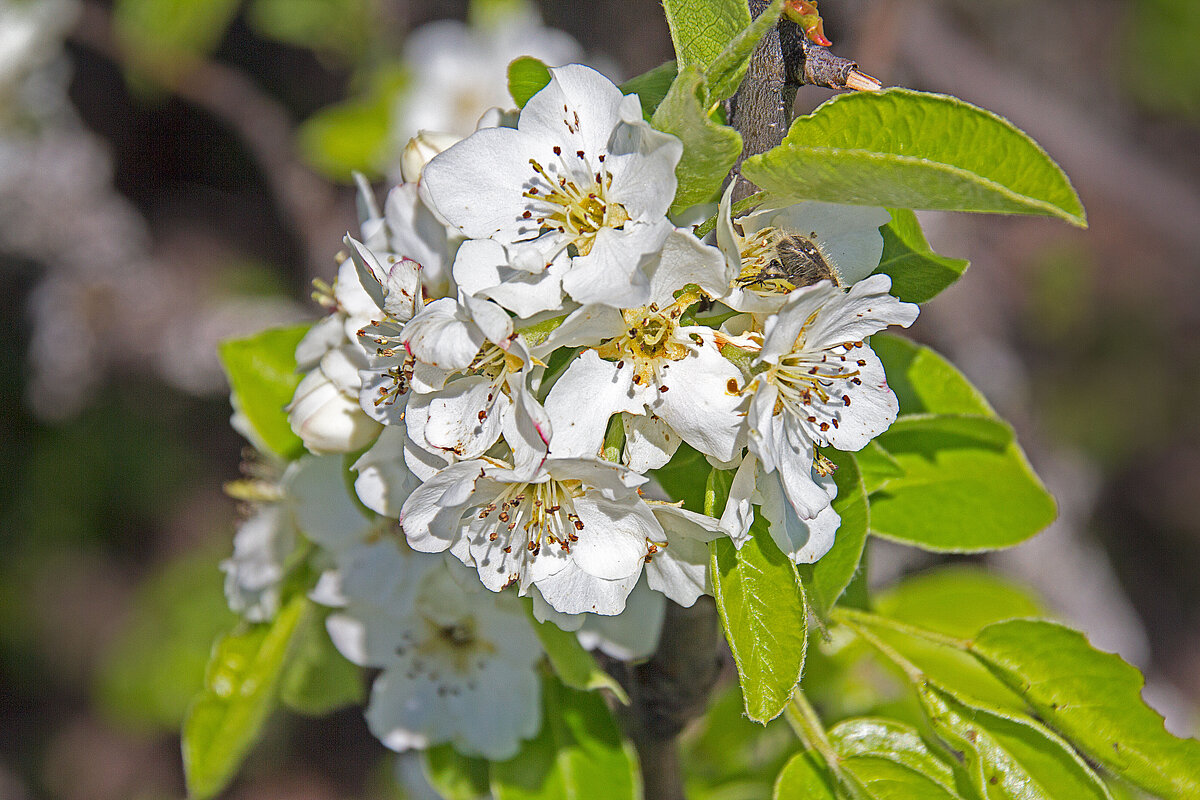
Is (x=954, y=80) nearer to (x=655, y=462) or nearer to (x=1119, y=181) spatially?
(x=1119, y=181)

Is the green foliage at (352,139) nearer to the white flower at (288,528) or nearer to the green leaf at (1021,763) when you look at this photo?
the white flower at (288,528)

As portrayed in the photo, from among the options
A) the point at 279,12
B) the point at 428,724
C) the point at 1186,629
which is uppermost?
the point at 428,724

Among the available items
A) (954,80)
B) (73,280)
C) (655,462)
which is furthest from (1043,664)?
(73,280)

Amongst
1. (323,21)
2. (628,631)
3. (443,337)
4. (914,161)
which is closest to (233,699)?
(628,631)

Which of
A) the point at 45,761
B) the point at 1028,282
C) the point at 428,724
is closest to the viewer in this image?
the point at 428,724

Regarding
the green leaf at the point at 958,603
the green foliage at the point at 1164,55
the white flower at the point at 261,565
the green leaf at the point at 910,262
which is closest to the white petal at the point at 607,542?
the green leaf at the point at 910,262

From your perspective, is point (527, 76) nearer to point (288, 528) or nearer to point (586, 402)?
point (586, 402)

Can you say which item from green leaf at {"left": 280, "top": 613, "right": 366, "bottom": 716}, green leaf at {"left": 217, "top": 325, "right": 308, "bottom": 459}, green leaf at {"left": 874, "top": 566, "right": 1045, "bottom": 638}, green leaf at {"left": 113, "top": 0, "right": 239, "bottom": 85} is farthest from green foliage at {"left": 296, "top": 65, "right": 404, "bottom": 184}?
green leaf at {"left": 874, "top": 566, "right": 1045, "bottom": 638}

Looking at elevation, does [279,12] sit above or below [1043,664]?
below
